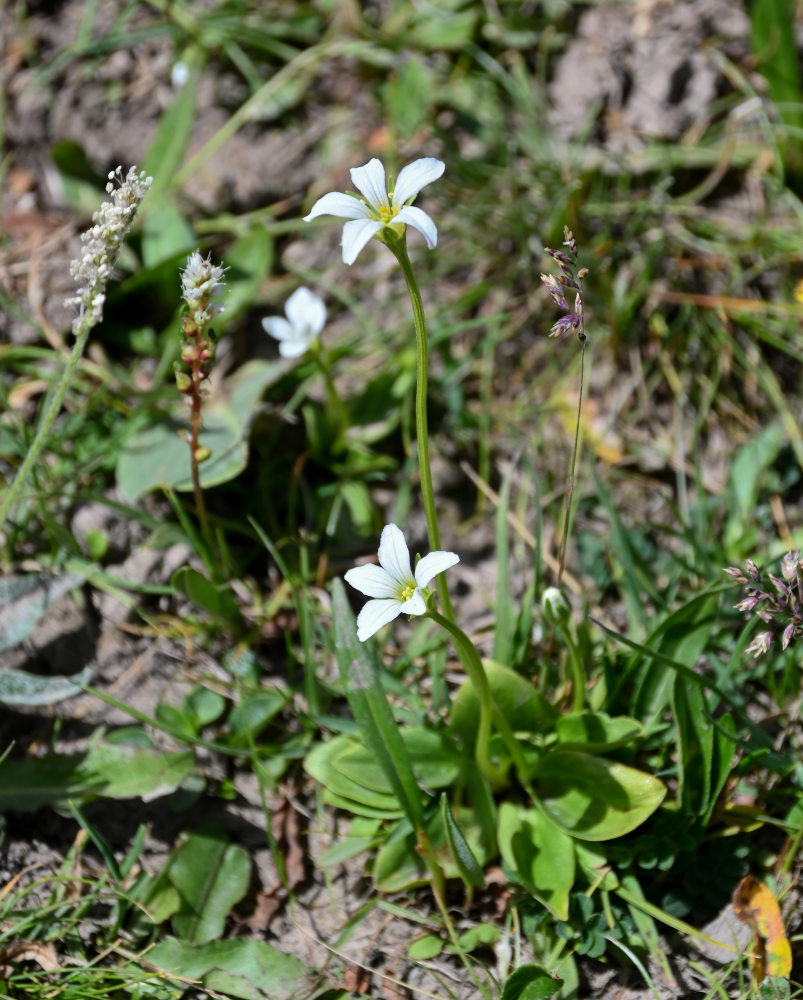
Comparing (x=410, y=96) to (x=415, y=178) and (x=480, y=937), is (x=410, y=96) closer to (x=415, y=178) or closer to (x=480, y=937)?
(x=415, y=178)

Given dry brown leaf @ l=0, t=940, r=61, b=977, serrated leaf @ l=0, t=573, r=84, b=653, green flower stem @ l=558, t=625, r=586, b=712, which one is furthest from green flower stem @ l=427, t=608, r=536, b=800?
serrated leaf @ l=0, t=573, r=84, b=653

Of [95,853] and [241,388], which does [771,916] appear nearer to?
[95,853]

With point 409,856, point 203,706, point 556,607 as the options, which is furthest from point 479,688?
point 203,706

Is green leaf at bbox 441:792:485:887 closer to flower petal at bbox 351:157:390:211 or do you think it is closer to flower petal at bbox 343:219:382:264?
flower petal at bbox 343:219:382:264

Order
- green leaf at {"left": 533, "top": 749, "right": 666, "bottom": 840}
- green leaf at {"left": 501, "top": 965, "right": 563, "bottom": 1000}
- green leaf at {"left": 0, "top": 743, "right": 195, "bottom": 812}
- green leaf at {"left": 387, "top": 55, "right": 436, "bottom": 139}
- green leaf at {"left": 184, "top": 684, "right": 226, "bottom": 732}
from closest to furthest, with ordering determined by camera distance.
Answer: green leaf at {"left": 501, "top": 965, "right": 563, "bottom": 1000}, green leaf at {"left": 533, "top": 749, "right": 666, "bottom": 840}, green leaf at {"left": 0, "top": 743, "right": 195, "bottom": 812}, green leaf at {"left": 184, "top": 684, "right": 226, "bottom": 732}, green leaf at {"left": 387, "top": 55, "right": 436, "bottom": 139}

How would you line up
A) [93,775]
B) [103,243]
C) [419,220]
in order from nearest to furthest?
[419,220]
[103,243]
[93,775]

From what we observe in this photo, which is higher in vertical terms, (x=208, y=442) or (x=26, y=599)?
(x=208, y=442)
